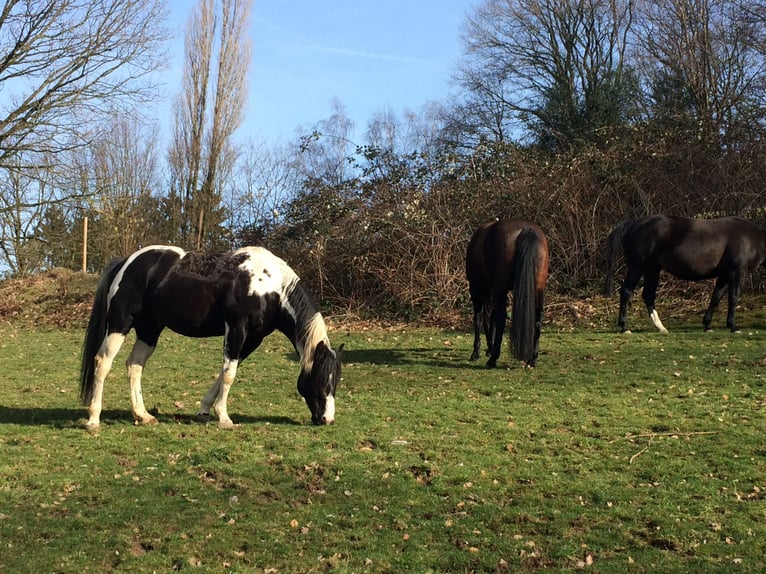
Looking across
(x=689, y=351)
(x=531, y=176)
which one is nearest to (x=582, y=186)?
(x=531, y=176)

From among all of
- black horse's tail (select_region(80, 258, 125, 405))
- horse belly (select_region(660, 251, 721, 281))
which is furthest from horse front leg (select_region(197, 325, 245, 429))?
horse belly (select_region(660, 251, 721, 281))

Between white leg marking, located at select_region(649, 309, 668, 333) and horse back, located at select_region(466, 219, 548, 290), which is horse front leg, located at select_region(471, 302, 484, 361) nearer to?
horse back, located at select_region(466, 219, 548, 290)

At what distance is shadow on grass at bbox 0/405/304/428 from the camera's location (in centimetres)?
659

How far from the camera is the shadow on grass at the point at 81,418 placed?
21.6 ft

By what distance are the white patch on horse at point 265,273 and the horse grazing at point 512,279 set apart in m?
3.18

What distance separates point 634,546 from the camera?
3873mm

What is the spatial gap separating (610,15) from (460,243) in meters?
16.6

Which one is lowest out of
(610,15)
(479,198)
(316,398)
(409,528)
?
(409,528)

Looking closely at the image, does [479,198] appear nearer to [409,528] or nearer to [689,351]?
[689,351]

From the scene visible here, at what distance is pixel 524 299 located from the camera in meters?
8.47

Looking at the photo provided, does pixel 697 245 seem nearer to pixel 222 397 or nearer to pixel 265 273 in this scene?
pixel 265 273

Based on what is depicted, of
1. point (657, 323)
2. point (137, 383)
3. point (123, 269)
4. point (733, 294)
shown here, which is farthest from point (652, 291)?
point (123, 269)

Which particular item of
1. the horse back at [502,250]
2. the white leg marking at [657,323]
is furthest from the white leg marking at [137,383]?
the white leg marking at [657,323]

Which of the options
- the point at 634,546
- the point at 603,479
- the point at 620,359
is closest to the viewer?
the point at 634,546
